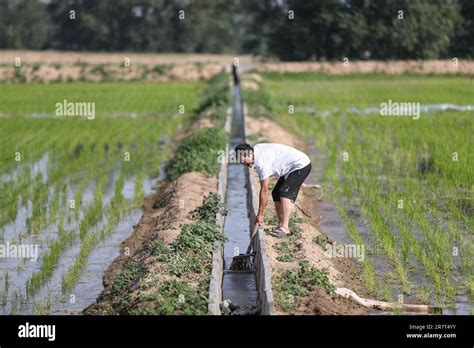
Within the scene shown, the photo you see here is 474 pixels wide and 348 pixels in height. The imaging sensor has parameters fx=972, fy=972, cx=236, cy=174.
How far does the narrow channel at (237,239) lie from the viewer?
9.38m

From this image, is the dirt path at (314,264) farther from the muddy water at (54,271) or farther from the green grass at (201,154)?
the muddy water at (54,271)

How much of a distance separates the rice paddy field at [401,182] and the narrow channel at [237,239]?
119 cm

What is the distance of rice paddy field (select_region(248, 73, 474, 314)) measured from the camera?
32.0ft

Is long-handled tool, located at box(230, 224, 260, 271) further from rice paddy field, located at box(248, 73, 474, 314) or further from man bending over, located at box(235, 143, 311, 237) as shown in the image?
rice paddy field, located at box(248, 73, 474, 314)

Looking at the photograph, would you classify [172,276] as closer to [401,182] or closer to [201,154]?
[401,182]

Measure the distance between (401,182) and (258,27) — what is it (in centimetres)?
5014

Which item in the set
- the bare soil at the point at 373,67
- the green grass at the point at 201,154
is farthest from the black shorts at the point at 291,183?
the bare soil at the point at 373,67

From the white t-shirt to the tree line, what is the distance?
22.8m

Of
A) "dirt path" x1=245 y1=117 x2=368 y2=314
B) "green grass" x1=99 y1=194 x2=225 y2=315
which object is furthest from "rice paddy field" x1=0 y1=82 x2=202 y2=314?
"dirt path" x1=245 y1=117 x2=368 y2=314

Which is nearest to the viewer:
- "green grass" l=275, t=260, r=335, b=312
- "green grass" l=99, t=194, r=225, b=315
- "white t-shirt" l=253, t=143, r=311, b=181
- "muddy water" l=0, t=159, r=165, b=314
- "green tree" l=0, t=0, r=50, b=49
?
"green grass" l=99, t=194, r=225, b=315

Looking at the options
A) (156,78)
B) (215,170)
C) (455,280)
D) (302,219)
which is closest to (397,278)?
(455,280)
